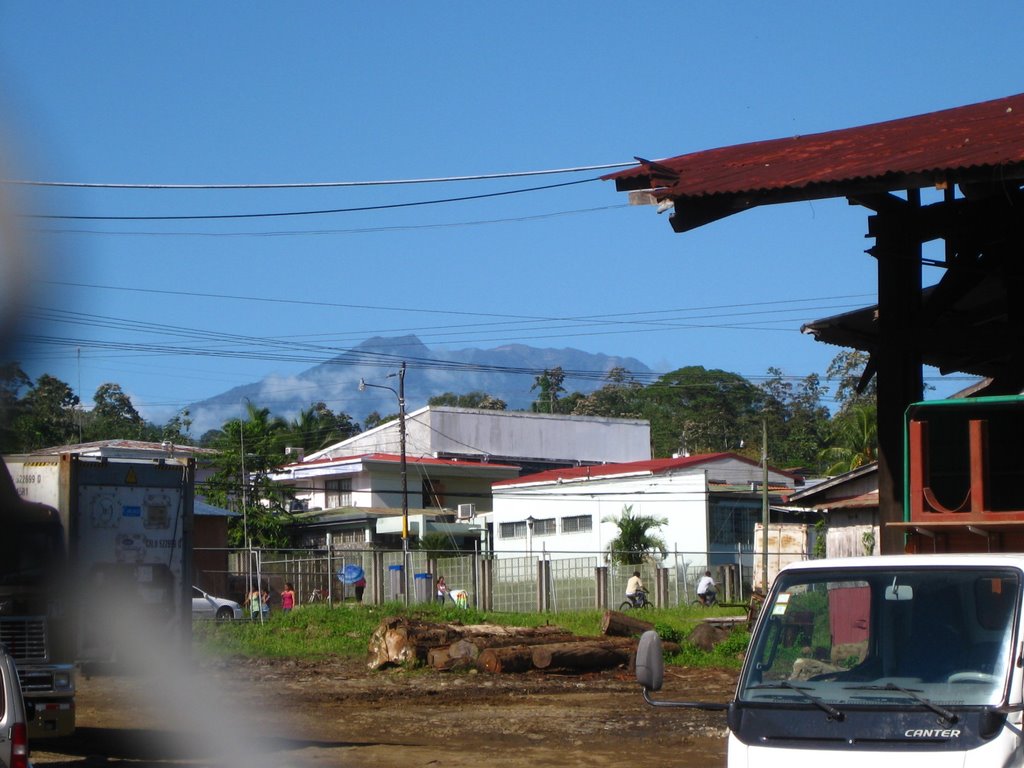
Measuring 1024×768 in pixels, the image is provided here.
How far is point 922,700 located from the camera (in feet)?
18.0

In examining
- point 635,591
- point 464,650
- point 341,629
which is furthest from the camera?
point 635,591

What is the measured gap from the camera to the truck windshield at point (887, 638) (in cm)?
560

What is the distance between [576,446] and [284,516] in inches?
990

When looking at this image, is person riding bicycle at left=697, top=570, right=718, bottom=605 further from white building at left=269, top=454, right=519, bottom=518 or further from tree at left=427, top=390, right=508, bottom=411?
tree at left=427, top=390, right=508, bottom=411

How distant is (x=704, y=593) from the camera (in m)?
36.2

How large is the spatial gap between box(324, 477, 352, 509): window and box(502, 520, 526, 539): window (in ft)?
31.6

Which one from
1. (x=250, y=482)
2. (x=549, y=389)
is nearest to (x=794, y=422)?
(x=549, y=389)

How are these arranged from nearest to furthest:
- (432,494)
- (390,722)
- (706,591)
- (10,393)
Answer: (10,393)
(390,722)
(706,591)
(432,494)

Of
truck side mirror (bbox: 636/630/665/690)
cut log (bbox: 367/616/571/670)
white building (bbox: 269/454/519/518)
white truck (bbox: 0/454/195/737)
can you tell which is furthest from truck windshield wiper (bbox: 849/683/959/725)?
white building (bbox: 269/454/519/518)

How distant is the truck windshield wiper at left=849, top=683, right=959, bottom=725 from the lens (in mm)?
5312

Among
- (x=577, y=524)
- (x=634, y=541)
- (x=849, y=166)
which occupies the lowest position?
(x=634, y=541)

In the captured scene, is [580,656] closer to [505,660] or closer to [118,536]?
[505,660]

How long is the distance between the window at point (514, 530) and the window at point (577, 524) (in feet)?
7.02

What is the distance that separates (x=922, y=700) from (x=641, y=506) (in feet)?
138
